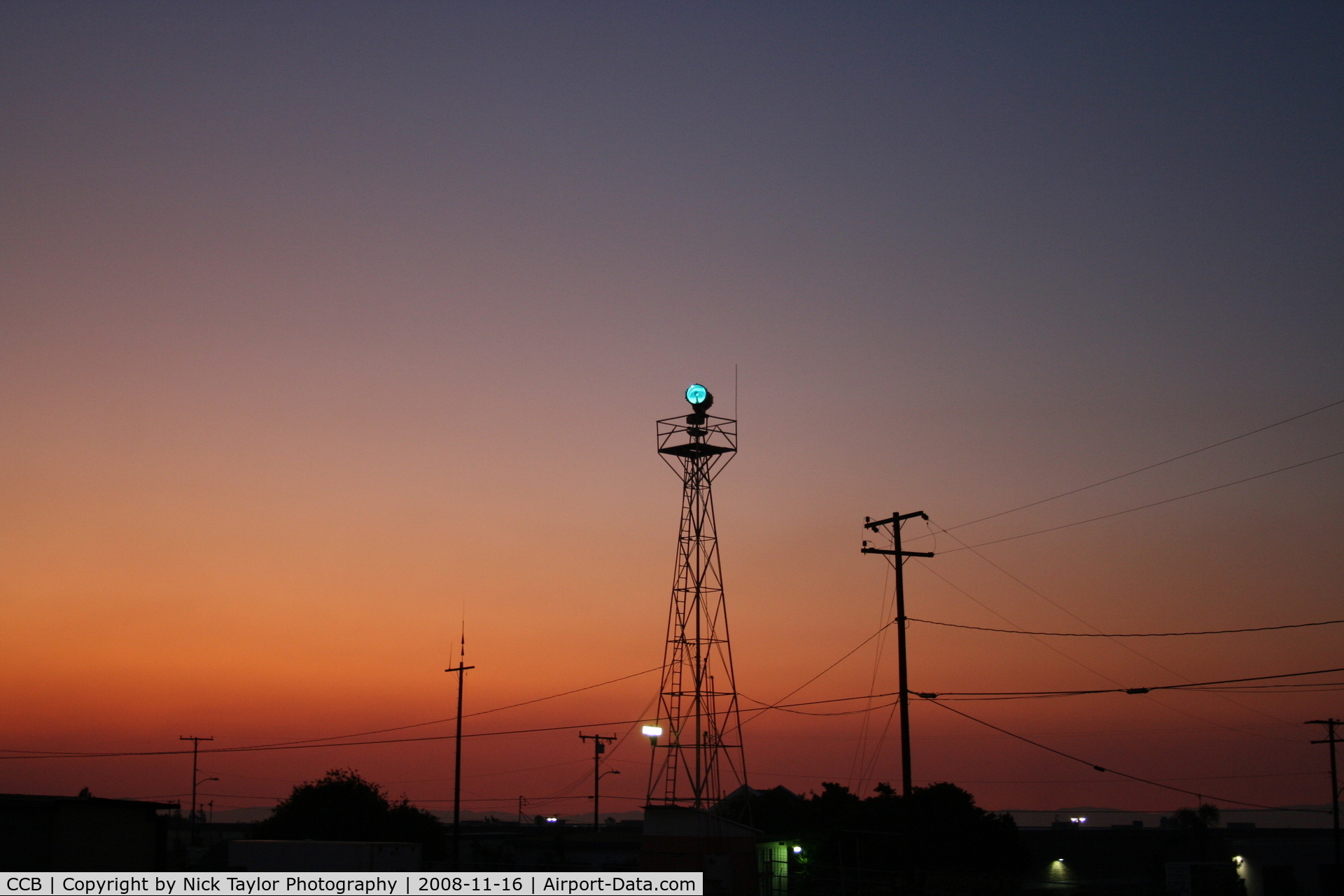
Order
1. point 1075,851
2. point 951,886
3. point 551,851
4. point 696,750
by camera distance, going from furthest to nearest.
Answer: point 1075,851 → point 551,851 → point 951,886 → point 696,750

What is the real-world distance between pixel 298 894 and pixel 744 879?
22.4 meters

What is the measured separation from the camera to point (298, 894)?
29.0m

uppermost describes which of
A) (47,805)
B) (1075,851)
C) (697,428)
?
(697,428)

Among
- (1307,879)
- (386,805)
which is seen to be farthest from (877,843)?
(386,805)

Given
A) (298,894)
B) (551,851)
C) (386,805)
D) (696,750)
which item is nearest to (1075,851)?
(551,851)

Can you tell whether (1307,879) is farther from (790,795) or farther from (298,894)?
(298,894)


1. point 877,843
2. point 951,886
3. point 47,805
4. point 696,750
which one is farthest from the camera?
point 877,843

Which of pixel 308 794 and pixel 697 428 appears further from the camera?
pixel 308 794

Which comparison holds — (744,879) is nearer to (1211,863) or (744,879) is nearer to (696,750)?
(696,750)

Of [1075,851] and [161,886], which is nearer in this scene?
[161,886]

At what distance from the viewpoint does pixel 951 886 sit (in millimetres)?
60438

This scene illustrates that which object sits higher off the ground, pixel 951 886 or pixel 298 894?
pixel 298 894

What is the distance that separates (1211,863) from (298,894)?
59.5 metres

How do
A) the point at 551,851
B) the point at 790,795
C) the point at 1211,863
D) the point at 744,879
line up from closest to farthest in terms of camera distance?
the point at 744,879 < the point at 1211,863 < the point at 551,851 < the point at 790,795
